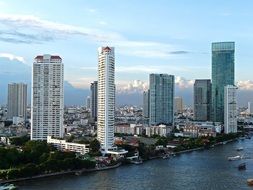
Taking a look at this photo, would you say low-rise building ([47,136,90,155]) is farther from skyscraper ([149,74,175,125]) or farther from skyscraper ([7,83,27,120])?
skyscraper ([7,83,27,120])

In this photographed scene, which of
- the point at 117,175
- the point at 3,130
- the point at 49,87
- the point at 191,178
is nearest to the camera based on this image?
the point at 191,178

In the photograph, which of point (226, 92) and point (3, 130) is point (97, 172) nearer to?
point (3, 130)

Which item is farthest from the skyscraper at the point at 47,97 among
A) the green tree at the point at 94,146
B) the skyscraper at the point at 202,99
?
the skyscraper at the point at 202,99

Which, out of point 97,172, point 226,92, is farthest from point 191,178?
point 226,92

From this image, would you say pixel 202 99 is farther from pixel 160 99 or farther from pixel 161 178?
pixel 161 178

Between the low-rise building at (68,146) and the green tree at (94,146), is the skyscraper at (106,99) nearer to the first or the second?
the green tree at (94,146)

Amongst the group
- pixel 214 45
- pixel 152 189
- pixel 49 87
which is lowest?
pixel 152 189
